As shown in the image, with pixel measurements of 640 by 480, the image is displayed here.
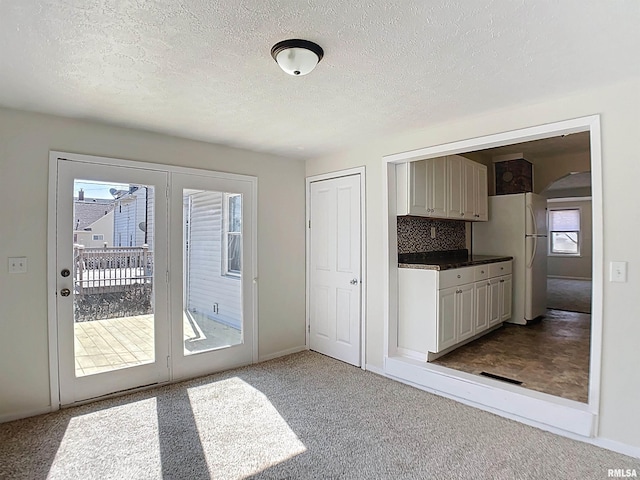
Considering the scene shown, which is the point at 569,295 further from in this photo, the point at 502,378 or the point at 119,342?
the point at 119,342

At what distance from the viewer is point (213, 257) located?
3684 mm

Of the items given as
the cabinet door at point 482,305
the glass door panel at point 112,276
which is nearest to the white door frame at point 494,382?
the cabinet door at point 482,305

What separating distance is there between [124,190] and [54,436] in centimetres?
190

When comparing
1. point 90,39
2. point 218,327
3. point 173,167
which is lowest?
point 218,327

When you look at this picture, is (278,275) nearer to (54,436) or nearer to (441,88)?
(54,436)

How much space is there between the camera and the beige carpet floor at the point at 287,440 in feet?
6.89

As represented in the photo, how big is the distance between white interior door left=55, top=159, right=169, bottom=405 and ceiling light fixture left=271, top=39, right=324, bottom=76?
6.54 ft

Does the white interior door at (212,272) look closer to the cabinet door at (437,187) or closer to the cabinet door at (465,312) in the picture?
the cabinet door at (437,187)

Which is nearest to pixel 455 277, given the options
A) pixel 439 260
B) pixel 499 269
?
pixel 439 260

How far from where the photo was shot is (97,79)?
2.18m

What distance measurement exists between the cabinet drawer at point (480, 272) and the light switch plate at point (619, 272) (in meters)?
1.76

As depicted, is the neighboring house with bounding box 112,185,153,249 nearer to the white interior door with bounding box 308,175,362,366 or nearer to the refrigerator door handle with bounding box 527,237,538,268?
the white interior door with bounding box 308,175,362,366

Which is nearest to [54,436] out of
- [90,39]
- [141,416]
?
[141,416]

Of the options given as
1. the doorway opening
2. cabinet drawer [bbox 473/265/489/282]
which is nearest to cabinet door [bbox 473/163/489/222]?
the doorway opening
